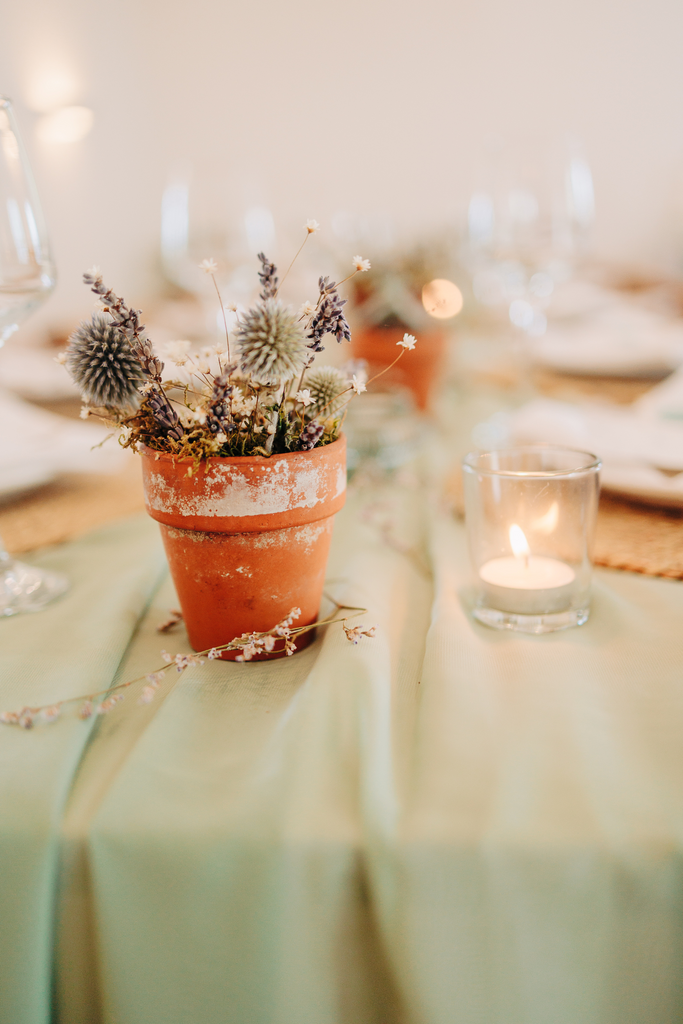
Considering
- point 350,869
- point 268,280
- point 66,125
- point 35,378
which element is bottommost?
point 350,869

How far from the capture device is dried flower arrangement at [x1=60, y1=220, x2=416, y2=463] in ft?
1.16

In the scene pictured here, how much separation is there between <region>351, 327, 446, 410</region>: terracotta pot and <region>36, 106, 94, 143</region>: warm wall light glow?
112cm

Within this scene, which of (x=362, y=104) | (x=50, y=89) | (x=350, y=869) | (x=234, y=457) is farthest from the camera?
(x=362, y=104)

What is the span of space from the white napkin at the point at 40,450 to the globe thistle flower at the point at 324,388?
0.40 metres

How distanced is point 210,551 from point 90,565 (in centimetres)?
23

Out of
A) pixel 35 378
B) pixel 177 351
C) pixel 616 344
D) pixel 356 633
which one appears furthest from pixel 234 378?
pixel 616 344

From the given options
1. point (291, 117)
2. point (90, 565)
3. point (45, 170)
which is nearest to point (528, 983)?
point (90, 565)

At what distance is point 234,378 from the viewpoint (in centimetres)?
41

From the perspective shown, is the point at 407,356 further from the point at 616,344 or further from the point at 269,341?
the point at 269,341

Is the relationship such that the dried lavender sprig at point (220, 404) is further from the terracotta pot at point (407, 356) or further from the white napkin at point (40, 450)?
the terracotta pot at point (407, 356)

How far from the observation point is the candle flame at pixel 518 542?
0.46 m

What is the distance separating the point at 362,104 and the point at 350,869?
95.8 inches

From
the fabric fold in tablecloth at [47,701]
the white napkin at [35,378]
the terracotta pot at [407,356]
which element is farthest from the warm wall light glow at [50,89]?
the fabric fold in tablecloth at [47,701]

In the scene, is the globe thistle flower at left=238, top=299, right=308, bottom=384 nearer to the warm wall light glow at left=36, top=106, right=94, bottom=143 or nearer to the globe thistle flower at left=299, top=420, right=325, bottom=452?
the globe thistle flower at left=299, top=420, right=325, bottom=452
